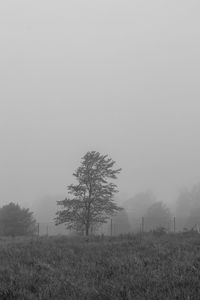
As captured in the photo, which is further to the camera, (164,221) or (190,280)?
(164,221)

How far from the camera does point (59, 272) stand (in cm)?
1152

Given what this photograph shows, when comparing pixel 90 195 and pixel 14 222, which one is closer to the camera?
pixel 90 195

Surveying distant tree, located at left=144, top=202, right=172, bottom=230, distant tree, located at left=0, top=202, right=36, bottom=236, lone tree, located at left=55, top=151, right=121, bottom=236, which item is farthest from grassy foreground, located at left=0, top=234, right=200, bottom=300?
distant tree, located at left=144, top=202, right=172, bottom=230

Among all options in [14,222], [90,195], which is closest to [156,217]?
[14,222]

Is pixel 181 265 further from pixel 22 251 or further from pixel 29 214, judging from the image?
pixel 29 214

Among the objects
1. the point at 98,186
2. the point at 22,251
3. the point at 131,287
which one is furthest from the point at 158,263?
the point at 98,186

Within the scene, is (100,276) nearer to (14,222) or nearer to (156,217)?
(14,222)

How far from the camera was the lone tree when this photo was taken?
3628 cm

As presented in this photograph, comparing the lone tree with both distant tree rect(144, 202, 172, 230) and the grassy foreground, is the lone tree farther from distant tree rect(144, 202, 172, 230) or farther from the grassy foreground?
distant tree rect(144, 202, 172, 230)

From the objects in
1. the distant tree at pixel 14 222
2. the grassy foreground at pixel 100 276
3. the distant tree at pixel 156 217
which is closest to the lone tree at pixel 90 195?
the grassy foreground at pixel 100 276

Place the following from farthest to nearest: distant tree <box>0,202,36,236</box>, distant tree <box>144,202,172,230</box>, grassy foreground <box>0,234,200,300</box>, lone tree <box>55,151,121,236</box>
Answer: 1. distant tree <box>144,202,172,230</box>
2. distant tree <box>0,202,36,236</box>
3. lone tree <box>55,151,121,236</box>
4. grassy foreground <box>0,234,200,300</box>

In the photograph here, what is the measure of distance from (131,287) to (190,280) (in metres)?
1.39

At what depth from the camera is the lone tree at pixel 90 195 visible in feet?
119

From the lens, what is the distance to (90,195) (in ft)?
120
